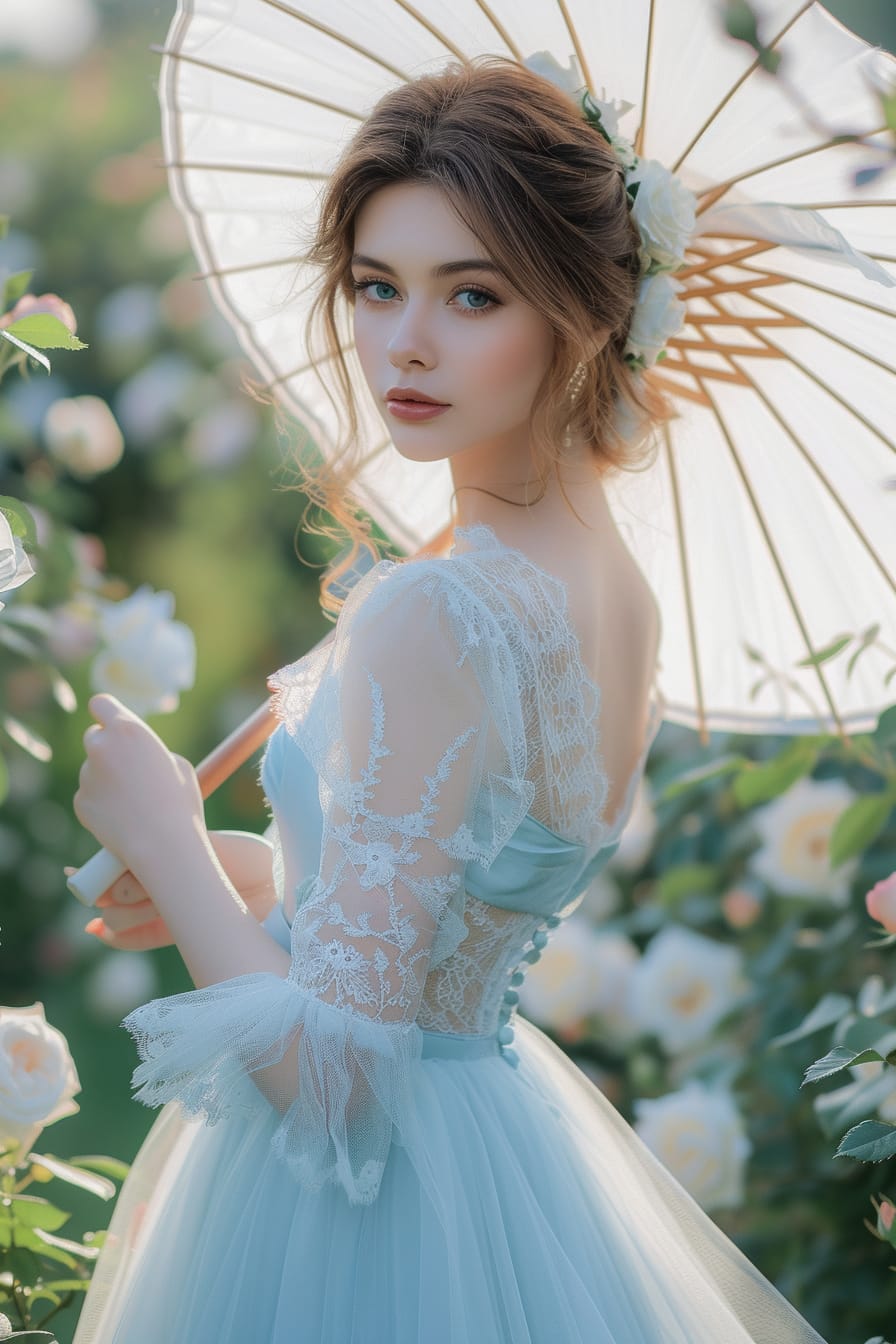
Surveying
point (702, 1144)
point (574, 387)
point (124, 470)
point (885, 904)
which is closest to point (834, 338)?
point (574, 387)

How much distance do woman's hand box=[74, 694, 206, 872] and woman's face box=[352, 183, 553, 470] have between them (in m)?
0.45

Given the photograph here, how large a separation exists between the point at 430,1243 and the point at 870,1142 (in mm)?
484

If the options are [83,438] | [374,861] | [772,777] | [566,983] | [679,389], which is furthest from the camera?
[566,983]

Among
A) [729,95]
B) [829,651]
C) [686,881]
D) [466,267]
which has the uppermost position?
[729,95]

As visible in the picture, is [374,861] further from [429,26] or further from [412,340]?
[429,26]

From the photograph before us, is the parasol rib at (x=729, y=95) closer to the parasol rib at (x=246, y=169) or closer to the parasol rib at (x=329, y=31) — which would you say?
the parasol rib at (x=329, y=31)

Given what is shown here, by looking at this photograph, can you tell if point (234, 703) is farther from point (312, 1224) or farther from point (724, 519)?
point (312, 1224)

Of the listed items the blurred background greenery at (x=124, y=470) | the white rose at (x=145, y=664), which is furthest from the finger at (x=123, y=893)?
the blurred background greenery at (x=124, y=470)

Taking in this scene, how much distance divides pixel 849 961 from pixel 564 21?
5.18 feet

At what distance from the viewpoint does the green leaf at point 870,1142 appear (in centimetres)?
145

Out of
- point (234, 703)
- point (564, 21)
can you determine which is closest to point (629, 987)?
point (564, 21)

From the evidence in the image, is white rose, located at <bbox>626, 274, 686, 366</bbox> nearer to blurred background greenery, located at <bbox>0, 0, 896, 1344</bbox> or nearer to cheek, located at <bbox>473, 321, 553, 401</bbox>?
cheek, located at <bbox>473, 321, 553, 401</bbox>

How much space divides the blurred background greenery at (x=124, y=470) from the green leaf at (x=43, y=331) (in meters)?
2.35

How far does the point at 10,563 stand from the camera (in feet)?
3.89
